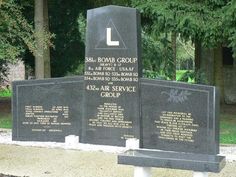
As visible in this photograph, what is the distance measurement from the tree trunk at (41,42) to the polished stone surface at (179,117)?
21.2 ft

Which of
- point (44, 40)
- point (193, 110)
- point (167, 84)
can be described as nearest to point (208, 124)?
point (193, 110)

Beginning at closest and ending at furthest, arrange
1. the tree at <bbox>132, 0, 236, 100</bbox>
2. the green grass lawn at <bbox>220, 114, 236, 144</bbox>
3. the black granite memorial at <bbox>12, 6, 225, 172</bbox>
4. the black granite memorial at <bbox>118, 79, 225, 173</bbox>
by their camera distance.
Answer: the black granite memorial at <bbox>118, 79, 225, 173</bbox>, the black granite memorial at <bbox>12, 6, 225, 172</bbox>, the green grass lawn at <bbox>220, 114, 236, 144</bbox>, the tree at <bbox>132, 0, 236, 100</bbox>

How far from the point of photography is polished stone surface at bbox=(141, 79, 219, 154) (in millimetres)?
8766

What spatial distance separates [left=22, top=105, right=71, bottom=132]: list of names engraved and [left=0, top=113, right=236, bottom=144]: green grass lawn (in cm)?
352

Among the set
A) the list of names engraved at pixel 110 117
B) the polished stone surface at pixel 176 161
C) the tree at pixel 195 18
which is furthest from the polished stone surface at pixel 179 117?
the tree at pixel 195 18

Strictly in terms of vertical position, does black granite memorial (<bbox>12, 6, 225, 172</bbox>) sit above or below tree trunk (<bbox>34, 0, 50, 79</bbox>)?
below

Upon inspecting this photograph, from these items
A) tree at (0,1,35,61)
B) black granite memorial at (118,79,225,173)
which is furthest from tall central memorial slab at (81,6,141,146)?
tree at (0,1,35,61)

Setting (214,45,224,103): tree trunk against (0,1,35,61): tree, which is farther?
(214,45,224,103): tree trunk

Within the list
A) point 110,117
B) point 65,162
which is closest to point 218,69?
point 110,117

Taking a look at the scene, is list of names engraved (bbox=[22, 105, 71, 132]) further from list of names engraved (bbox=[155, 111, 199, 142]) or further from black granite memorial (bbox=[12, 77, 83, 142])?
list of names engraved (bbox=[155, 111, 199, 142])

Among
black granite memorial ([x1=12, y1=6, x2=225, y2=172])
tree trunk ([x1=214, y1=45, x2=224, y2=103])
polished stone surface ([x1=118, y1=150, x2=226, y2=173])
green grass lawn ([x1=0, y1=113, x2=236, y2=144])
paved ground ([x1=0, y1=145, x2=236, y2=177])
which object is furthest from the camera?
tree trunk ([x1=214, y1=45, x2=224, y2=103])

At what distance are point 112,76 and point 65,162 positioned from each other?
1.74 meters

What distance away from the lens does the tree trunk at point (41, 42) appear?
15398 millimetres

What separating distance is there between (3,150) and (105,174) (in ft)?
9.54
